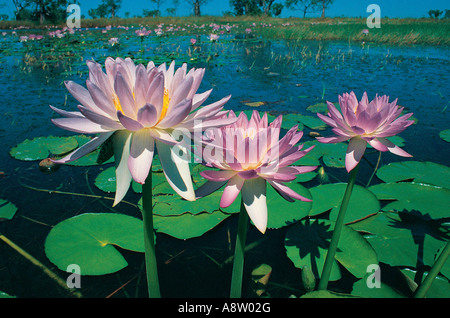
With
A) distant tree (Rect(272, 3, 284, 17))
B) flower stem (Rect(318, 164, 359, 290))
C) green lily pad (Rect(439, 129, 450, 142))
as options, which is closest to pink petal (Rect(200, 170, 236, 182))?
flower stem (Rect(318, 164, 359, 290))

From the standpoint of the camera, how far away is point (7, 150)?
2072 millimetres

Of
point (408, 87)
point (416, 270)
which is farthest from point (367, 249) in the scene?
point (408, 87)

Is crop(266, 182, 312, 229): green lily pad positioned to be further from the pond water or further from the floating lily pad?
the floating lily pad

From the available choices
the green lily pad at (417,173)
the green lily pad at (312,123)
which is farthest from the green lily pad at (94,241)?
the green lily pad at (312,123)

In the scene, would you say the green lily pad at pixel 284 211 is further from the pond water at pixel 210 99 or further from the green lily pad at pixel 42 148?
the green lily pad at pixel 42 148

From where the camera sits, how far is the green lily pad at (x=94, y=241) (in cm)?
110

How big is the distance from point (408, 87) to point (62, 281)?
4747 millimetres

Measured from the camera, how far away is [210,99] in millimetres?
3342

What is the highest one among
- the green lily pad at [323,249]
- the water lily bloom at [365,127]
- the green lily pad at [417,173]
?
the water lily bloom at [365,127]

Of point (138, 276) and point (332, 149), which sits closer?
point (138, 276)

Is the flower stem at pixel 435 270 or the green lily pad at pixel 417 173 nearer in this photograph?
the flower stem at pixel 435 270

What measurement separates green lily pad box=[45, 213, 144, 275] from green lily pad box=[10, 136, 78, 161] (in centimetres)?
93

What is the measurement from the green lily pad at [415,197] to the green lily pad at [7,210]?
6.58ft
